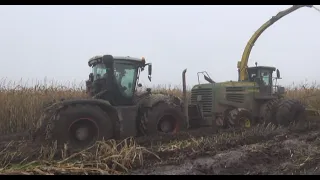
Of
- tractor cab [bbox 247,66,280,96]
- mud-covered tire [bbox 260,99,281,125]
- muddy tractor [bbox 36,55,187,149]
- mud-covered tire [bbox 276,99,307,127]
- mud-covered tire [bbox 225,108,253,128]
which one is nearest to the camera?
muddy tractor [bbox 36,55,187,149]

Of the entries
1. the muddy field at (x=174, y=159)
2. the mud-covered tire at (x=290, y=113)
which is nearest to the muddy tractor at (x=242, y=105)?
the mud-covered tire at (x=290, y=113)

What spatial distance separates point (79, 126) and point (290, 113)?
6.64 m

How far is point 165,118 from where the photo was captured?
9984 mm

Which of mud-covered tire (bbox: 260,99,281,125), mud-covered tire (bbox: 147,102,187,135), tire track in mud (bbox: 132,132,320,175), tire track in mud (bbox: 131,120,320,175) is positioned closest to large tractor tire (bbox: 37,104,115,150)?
mud-covered tire (bbox: 147,102,187,135)

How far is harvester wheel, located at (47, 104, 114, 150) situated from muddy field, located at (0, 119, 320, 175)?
0.47 metres

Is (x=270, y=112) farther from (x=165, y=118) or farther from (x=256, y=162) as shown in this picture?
(x=256, y=162)

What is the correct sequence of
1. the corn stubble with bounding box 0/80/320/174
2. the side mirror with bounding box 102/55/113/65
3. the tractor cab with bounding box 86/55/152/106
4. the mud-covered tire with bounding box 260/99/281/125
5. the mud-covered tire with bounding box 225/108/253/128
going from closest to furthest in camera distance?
the corn stubble with bounding box 0/80/320/174, the side mirror with bounding box 102/55/113/65, the tractor cab with bounding box 86/55/152/106, the mud-covered tire with bounding box 225/108/253/128, the mud-covered tire with bounding box 260/99/281/125

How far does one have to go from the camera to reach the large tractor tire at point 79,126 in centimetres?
775

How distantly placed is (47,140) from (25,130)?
3.81m

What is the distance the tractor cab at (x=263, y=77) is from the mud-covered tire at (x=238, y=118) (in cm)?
123

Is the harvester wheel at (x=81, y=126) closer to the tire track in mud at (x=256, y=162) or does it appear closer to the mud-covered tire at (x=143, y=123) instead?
the mud-covered tire at (x=143, y=123)

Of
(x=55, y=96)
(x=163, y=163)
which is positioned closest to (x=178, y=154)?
(x=163, y=163)

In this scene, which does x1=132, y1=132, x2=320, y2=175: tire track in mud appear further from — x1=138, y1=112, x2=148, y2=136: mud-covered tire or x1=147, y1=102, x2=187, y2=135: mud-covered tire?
x1=138, y1=112, x2=148, y2=136: mud-covered tire

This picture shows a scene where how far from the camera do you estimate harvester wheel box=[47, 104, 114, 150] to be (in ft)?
25.5
